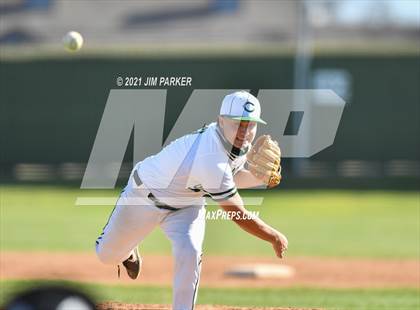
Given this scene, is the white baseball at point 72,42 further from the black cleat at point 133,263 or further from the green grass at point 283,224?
the green grass at point 283,224

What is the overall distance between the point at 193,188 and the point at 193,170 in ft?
0.97

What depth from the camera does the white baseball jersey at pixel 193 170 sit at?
799 cm

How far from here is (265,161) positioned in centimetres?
888

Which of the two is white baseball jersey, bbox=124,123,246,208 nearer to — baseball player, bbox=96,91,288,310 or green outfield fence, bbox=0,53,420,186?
baseball player, bbox=96,91,288,310

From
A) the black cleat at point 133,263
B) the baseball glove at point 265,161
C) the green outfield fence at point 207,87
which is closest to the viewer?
the baseball glove at point 265,161

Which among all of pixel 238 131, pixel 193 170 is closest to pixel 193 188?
pixel 193 170

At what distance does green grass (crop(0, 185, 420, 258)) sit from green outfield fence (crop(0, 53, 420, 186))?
154 inches

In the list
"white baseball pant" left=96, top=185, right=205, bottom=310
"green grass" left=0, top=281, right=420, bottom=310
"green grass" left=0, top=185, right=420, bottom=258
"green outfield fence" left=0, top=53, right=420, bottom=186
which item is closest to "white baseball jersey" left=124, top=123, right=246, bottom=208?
"white baseball pant" left=96, top=185, right=205, bottom=310

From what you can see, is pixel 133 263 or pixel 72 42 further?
pixel 72 42

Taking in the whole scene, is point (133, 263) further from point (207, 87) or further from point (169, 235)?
point (207, 87)

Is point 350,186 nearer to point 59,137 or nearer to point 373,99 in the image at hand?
point 373,99

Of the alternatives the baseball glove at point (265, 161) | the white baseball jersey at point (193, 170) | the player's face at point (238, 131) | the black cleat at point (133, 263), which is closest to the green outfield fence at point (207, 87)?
the black cleat at point (133, 263)

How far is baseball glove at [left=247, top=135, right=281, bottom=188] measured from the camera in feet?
29.1

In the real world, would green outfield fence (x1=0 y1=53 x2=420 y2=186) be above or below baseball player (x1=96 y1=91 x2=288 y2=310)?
above
